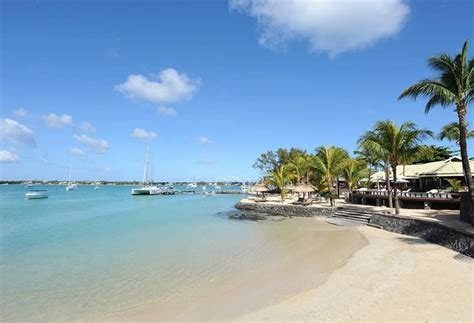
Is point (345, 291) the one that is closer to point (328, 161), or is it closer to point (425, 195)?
point (425, 195)

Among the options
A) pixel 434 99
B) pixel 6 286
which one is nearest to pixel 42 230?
pixel 6 286

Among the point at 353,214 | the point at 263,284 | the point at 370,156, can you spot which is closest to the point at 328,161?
the point at 370,156

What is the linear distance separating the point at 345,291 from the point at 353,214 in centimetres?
1411

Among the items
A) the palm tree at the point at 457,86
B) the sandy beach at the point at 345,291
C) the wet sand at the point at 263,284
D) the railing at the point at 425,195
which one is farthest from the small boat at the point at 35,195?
the palm tree at the point at 457,86

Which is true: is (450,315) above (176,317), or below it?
above

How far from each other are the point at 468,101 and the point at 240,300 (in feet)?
40.2

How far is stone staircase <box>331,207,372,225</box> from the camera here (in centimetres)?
1857

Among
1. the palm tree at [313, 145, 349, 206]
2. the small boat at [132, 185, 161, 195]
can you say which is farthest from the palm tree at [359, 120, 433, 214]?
the small boat at [132, 185, 161, 195]

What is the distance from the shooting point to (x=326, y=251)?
38.9ft

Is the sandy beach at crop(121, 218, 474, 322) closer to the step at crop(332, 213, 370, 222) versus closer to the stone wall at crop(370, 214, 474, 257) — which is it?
the stone wall at crop(370, 214, 474, 257)

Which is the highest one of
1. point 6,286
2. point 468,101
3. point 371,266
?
point 468,101

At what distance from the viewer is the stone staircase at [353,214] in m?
18.6

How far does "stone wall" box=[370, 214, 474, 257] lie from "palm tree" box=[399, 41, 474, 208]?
196 centimetres

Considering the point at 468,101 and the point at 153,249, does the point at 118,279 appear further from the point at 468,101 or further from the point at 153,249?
the point at 468,101
